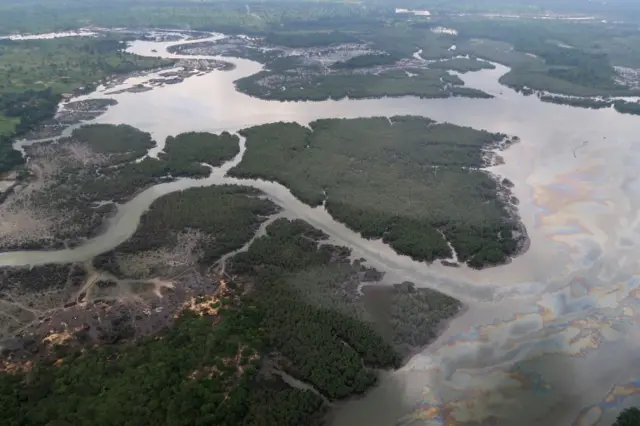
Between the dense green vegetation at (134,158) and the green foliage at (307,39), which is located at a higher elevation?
the green foliage at (307,39)

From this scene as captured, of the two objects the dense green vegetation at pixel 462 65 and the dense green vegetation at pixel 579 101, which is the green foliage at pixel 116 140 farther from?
the dense green vegetation at pixel 579 101

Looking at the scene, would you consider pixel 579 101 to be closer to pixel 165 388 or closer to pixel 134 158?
pixel 134 158

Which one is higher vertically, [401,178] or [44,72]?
[44,72]

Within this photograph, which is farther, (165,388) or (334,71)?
(334,71)

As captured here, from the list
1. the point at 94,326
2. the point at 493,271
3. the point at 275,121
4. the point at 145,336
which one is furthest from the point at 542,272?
the point at 275,121

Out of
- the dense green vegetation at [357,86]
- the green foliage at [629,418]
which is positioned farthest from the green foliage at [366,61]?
the green foliage at [629,418]

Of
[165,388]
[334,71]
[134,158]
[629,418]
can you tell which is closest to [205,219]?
[134,158]

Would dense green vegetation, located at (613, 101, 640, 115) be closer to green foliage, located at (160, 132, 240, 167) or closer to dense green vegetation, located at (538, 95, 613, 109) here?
dense green vegetation, located at (538, 95, 613, 109)
